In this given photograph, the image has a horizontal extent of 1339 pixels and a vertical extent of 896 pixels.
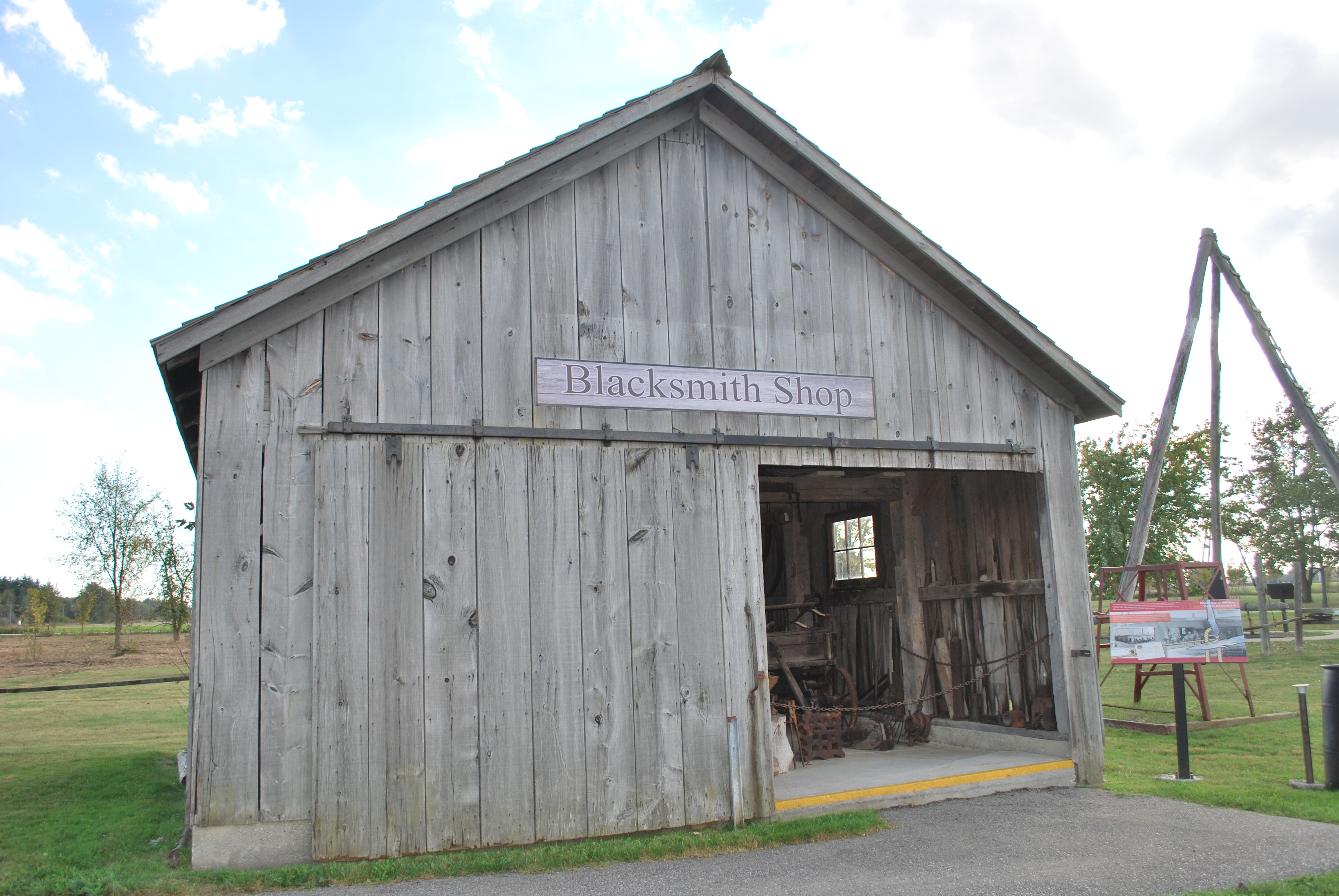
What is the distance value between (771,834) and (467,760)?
7.60 ft

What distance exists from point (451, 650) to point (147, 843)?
2.68 m

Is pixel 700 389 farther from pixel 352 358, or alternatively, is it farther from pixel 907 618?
pixel 907 618

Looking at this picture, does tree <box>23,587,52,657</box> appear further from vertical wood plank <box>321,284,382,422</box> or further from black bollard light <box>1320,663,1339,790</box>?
black bollard light <box>1320,663,1339,790</box>

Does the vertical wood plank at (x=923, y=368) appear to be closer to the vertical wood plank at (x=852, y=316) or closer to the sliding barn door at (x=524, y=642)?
the vertical wood plank at (x=852, y=316)

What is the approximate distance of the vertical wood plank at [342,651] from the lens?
602 centimetres

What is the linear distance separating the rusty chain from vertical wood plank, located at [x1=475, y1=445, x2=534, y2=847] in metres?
3.69

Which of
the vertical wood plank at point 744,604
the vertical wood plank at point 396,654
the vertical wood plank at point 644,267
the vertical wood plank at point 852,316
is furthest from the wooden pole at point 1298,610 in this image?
the vertical wood plank at point 396,654

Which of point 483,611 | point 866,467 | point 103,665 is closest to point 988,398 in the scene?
point 866,467

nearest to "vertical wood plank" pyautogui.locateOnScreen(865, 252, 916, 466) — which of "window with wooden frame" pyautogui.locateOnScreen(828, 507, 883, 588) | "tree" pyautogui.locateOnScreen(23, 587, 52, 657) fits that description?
"window with wooden frame" pyautogui.locateOnScreen(828, 507, 883, 588)

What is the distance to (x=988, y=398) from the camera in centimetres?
862

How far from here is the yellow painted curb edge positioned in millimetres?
7430

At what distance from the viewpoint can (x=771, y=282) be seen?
311 inches

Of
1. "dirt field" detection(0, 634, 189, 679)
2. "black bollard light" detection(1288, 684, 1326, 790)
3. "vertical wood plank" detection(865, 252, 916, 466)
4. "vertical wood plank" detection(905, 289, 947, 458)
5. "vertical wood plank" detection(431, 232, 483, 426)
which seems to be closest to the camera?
"vertical wood plank" detection(431, 232, 483, 426)

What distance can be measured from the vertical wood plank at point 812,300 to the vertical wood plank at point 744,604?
71cm
